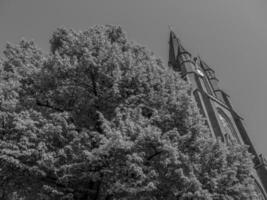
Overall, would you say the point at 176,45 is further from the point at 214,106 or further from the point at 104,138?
the point at 104,138

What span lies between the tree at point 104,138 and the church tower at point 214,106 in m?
8.16

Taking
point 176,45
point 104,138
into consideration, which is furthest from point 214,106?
point 104,138

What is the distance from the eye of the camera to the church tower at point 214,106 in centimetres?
1992

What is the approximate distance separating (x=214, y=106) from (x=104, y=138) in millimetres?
16795

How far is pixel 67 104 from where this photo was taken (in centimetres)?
914

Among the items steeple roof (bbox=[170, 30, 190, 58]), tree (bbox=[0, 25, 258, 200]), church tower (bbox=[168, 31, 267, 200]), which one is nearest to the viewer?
tree (bbox=[0, 25, 258, 200])

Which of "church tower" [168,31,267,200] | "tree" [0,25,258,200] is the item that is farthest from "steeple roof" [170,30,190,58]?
"tree" [0,25,258,200]

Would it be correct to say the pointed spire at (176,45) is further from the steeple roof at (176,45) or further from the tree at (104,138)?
the tree at (104,138)

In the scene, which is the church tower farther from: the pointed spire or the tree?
the tree

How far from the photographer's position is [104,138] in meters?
6.92

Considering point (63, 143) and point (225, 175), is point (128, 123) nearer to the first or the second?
point (63, 143)

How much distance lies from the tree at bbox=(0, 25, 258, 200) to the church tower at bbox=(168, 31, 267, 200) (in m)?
8.16

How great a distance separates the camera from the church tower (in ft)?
65.4

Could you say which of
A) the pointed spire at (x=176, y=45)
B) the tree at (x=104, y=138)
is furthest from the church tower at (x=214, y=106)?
the tree at (x=104, y=138)
